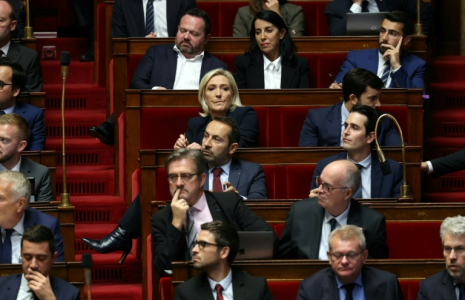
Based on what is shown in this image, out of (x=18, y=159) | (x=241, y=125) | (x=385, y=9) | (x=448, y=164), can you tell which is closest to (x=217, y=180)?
(x=241, y=125)

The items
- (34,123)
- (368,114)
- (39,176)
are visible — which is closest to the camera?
(39,176)

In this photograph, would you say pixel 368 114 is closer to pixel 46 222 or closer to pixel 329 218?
pixel 329 218

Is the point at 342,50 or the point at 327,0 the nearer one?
the point at 342,50

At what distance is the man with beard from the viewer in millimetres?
4289

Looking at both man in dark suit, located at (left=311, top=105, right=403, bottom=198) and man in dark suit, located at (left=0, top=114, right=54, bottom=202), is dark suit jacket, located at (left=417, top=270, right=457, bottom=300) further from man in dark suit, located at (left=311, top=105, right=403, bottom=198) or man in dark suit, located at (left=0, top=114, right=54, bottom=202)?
man in dark suit, located at (left=0, top=114, right=54, bottom=202)

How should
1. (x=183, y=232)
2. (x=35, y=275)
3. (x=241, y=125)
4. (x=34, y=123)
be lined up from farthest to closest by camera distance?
(x=34, y=123), (x=241, y=125), (x=183, y=232), (x=35, y=275)

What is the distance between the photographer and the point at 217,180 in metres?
3.64

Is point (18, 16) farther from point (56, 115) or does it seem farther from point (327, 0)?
point (327, 0)

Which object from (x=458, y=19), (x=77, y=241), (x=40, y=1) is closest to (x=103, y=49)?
(x=40, y=1)

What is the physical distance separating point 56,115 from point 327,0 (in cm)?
125

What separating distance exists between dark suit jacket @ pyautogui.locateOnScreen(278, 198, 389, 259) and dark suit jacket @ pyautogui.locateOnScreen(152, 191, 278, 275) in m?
0.07

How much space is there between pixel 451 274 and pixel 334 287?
0.97 ft

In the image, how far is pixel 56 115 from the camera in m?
4.56

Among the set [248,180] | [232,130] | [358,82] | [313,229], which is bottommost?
[313,229]
